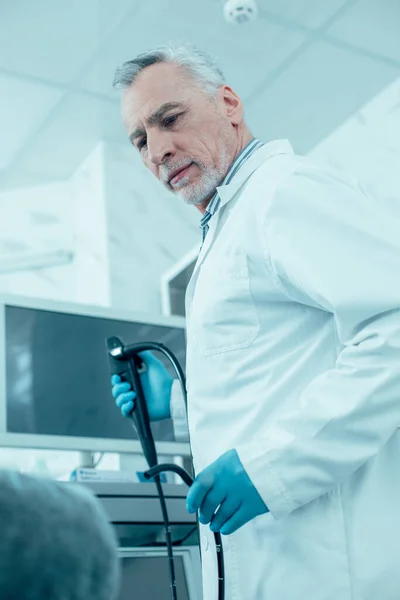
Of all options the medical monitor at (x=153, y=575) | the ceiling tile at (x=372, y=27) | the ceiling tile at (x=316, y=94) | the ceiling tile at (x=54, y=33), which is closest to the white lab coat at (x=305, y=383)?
the medical monitor at (x=153, y=575)

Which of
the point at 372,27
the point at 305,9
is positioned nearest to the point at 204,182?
the point at 305,9

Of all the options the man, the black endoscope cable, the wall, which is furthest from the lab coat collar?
the wall

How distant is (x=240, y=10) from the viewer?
2895mm

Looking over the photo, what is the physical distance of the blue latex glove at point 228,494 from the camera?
3.57ft

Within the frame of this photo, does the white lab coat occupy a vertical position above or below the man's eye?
below

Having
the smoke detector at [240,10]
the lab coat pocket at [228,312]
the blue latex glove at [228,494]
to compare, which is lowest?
the blue latex glove at [228,494]

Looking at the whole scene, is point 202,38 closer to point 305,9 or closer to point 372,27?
point 305,9

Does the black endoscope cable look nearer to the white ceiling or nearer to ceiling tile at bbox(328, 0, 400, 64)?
the white ceiling

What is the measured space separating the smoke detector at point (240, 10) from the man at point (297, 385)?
1626mm

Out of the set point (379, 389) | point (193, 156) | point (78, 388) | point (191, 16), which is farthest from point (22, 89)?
point (379, 389)

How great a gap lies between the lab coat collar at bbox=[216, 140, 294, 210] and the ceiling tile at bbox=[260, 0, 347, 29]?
167 cm

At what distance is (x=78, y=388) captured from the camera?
7.45ft

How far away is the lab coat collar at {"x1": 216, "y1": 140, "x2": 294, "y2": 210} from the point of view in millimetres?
1421

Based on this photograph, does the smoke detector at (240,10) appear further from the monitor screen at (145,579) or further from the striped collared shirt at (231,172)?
the monitor screen at (145,579)
